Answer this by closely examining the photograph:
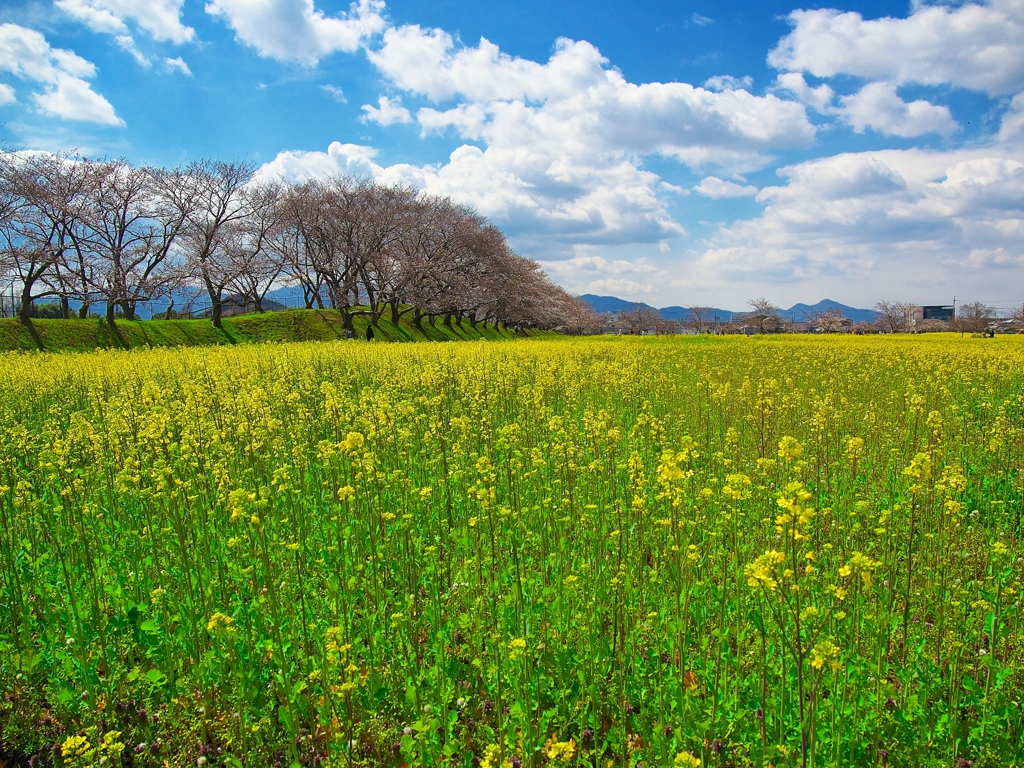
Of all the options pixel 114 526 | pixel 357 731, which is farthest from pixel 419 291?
pixel 357 731

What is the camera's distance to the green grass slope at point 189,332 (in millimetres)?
31906

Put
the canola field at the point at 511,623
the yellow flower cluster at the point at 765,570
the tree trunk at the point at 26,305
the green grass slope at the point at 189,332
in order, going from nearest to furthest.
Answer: the yellow flower cluster at the point at 765,570
the canola field at the point at 511,623
the green grass slope at the point at 189,332
the tree trunk at the point at 26,305

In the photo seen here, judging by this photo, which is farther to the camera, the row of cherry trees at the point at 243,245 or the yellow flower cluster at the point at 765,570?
the row of cherry trees at the point at 243,245

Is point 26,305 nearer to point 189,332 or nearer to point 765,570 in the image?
point 189,332

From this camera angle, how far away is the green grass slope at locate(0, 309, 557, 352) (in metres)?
31.9

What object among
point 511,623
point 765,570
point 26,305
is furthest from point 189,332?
point 765,570

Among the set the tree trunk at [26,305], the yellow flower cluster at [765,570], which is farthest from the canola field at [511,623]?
the tree trunk at [26,305]

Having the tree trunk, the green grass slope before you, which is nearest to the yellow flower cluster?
the green grass slope

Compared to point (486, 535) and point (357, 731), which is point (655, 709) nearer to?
point (357, 731)

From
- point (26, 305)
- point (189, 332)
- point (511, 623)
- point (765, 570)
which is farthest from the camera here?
point (189, 332)

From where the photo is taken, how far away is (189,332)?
3997 centimetres

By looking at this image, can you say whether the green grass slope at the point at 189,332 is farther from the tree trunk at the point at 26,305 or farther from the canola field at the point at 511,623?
the canola field at the point at 511,623

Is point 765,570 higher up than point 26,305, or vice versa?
point 26,305

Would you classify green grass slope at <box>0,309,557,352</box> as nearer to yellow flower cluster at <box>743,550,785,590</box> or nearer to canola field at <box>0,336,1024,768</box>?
canola field at <box>0,336,1024,768</box>
